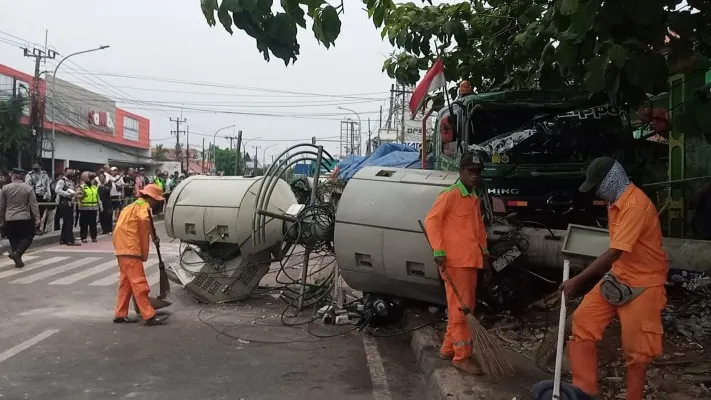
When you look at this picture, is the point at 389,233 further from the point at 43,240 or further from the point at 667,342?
the point at 43,240

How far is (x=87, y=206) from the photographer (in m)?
13.7

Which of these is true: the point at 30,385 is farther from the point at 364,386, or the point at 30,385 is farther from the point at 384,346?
the point at 384,346

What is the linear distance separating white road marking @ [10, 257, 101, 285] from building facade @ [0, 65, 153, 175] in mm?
18563

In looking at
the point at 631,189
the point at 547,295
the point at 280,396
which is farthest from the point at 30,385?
the point at 547,295

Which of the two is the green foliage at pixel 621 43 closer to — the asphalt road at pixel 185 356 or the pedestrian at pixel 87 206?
the asphalt road at pixel 185 356

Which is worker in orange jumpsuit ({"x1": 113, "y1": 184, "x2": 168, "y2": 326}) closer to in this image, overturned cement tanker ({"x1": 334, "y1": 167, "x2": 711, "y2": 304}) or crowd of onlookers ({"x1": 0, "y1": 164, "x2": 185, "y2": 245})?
overturned cement tanker ({"x1": 334, "y1": 167, "x2": 711, "y2": 304})

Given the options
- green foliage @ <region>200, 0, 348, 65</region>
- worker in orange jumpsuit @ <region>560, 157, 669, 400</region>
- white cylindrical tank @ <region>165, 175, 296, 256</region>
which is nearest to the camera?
green foliage @ <region>200, 0, 348, 65</region>

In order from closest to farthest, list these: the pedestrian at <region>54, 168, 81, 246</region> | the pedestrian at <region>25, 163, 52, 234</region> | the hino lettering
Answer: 1. the hino lettering
2. the pedestrian at <region>54, 168, 81, 246</region>
3. the pedestrian at <region>25, 163, 52, 234</region>

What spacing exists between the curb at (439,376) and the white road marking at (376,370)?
1.12ft

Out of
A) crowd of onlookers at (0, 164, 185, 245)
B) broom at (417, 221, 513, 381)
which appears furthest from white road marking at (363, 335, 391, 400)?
crowd of onlookers at (0, 164, 185, 245)

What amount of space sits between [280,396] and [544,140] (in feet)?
13.8

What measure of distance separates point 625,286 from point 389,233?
2.41 m

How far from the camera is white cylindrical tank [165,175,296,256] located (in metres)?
7.61

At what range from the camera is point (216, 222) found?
773 centimetres
